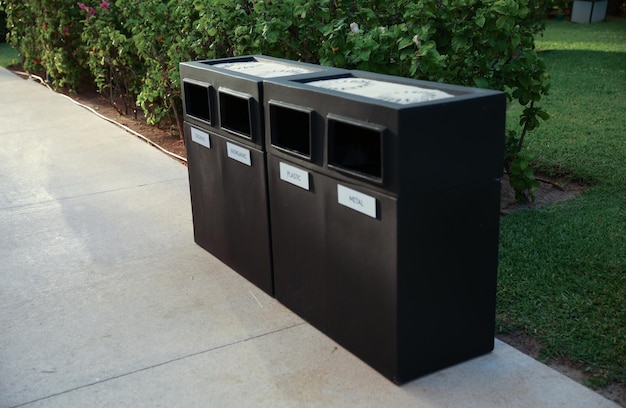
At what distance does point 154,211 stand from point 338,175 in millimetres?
2663

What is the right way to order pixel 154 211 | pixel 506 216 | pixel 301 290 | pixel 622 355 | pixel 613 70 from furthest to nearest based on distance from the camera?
pixel 613 70 → pixel 154 211 → pixel 506 216 → pixel 301 290 → pixel 622 355

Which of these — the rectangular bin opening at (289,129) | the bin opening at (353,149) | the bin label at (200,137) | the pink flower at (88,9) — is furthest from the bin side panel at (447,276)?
the pink flower at (88,9)

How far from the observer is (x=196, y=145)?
15.1 feet

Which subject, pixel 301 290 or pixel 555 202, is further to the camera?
pixel 555 202

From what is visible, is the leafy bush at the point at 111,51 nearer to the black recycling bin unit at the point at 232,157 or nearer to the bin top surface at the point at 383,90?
the black recycling bin unit at the point at 232,157

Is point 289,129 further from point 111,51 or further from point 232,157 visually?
point 111,51

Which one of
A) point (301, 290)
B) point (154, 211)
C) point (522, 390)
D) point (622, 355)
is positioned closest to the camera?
point (522, 390)

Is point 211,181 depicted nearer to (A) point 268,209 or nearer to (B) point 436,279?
(A) point 268,209

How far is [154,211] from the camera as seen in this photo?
562cm

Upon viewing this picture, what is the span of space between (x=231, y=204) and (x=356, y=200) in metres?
1.31

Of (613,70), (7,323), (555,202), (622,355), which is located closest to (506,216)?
(555,202)

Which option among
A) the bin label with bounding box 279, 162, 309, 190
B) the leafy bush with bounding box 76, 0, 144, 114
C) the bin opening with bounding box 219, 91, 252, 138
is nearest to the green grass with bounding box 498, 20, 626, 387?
the bin label with bounding box 279, 162, 309, 190

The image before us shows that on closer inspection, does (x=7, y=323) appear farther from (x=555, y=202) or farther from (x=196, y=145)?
(x=555, y=202)

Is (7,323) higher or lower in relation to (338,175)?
A: lower
